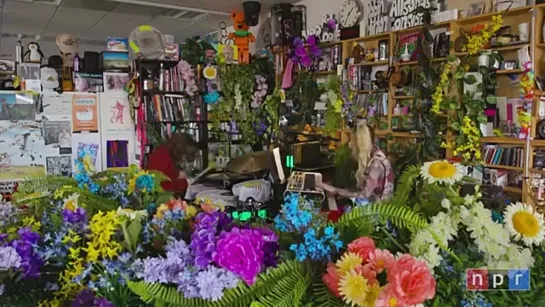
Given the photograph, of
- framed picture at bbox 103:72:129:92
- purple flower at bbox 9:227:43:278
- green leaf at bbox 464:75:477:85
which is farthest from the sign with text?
purple flower at bbox 9:227:43:278

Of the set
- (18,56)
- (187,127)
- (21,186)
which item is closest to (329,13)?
(187,127)

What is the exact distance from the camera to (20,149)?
15.8ft

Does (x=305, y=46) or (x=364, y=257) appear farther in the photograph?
(x=305, y=46)

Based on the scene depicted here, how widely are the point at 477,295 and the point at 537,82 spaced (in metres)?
3.31

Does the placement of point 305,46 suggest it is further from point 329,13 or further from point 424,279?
point 424,279

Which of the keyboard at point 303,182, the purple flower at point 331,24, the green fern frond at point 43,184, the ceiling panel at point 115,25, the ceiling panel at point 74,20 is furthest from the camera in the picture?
the ceiling panel at point 115,25

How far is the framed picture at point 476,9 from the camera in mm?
4152

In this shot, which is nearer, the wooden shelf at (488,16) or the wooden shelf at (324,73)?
the wooden shelf at (488,16)

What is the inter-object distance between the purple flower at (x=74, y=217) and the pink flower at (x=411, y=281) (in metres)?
0.84

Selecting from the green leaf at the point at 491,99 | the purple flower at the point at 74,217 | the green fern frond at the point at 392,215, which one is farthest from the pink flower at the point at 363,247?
the green leaf at the point at 491,99

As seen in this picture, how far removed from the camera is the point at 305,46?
19.9ft

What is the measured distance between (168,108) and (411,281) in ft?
16.5

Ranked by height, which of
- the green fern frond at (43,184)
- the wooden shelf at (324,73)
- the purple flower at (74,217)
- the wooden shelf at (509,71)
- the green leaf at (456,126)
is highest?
the wooden shelf at (324,73)

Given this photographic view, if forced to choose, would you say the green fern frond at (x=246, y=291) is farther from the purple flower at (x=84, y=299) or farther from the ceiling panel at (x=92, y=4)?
the ceiling panel at (x=92, y=4)
